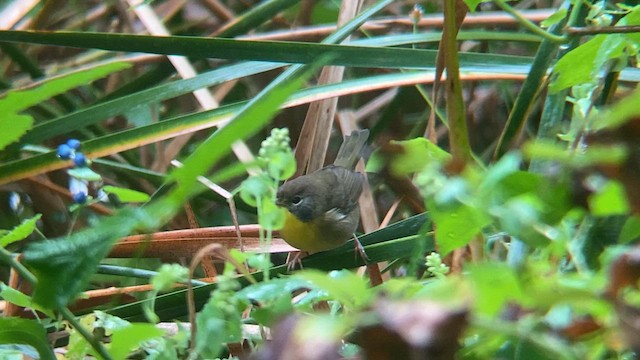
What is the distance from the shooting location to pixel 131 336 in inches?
21.1

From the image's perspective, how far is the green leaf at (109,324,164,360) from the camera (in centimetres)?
53

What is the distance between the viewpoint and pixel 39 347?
0.66 metres

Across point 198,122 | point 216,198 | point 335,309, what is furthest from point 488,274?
point 216,198

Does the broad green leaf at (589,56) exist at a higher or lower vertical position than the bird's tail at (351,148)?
higher

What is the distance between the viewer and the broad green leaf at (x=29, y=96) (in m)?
0.61

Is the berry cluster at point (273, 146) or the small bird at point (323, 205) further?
the small bird at point (323, 205)

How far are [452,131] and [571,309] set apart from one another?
53cm

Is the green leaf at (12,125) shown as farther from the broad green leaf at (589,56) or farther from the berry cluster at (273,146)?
the broad green leaf at (589,56)

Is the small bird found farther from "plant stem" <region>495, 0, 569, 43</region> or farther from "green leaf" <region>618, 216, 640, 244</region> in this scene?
"green leaf" <region>618, 216, 640, 244</region>

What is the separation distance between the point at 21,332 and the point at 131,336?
147 millimetres

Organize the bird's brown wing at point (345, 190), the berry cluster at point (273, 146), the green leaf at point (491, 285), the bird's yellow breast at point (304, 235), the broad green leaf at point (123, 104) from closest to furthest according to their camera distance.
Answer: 1. the green leaf at point (491, 285)
2. the berry cluster at point (273, 146)
3. the broad green leaf at point (123, 104)
4. the bird's yellow breast at point (304, 235)
5. the bird's brown wing at point (345, 190)

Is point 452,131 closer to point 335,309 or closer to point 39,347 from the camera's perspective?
point 335,309

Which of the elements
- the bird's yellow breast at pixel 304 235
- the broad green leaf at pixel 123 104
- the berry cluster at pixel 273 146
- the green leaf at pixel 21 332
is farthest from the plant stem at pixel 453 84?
the bird's yellow breast at pixel 304 235

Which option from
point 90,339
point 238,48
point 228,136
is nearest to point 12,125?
point 90,339
